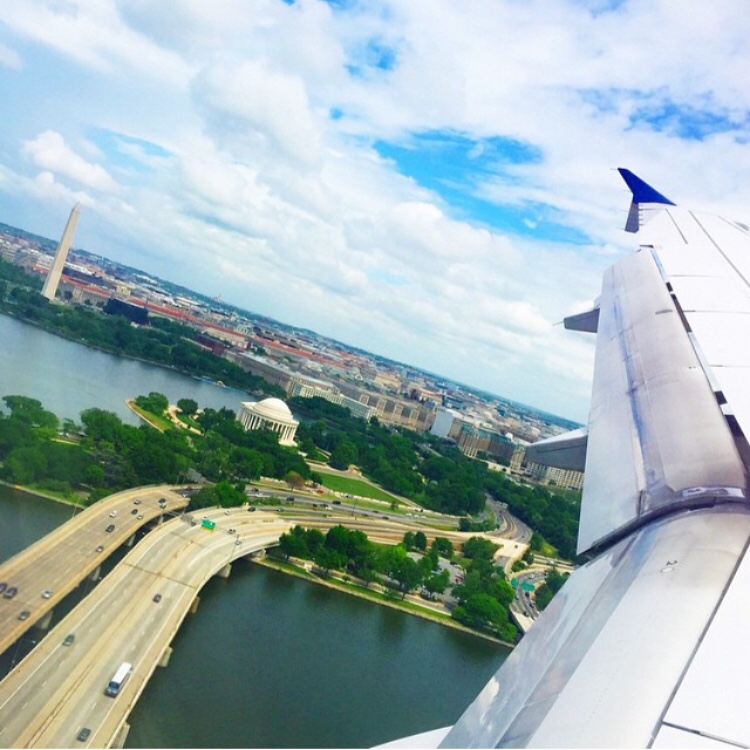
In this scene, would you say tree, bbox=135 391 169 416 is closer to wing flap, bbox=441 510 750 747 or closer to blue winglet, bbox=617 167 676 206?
blue winglet, bbox=617 167 676 206

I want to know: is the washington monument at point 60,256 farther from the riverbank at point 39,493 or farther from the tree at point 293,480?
the riverbank at point 39,493

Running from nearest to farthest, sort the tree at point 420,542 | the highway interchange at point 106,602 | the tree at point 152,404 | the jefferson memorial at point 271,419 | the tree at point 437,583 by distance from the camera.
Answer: the highway interchange at point 106,602 → the tree at point 437,583 → the tree at point 420,542 → the tree at point 152,404 → the jefferson memorial at point 271,419

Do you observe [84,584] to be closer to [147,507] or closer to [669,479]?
[147,507]

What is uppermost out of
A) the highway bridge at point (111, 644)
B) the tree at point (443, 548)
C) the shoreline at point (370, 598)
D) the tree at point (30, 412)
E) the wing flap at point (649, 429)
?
the wing flap at point (649, 429)

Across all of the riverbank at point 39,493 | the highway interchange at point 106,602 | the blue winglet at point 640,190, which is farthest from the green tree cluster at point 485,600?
the blue winglet at point 640,190

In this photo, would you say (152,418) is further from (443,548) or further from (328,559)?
(328,559)

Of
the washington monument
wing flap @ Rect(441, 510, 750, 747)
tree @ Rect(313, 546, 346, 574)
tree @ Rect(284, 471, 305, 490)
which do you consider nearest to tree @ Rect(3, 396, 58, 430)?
tree @ Rect(313, 546, 346, 574)

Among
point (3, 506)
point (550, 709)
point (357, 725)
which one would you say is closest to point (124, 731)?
point (357, 725)
